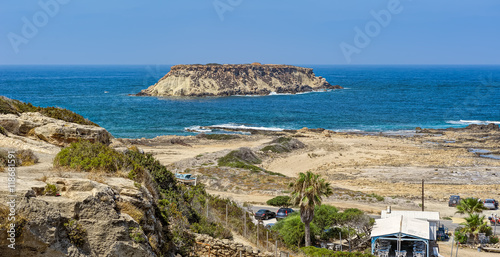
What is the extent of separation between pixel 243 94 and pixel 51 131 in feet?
425

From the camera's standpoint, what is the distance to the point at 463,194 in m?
36.4

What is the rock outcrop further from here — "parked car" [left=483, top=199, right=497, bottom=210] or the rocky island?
the rocky island

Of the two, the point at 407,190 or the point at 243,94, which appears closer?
the point at 407,190

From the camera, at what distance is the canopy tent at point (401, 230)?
2205 centimetres

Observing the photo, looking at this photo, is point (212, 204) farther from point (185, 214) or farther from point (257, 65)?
point (257, 65)

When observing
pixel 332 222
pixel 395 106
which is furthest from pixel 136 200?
pixel 395 106

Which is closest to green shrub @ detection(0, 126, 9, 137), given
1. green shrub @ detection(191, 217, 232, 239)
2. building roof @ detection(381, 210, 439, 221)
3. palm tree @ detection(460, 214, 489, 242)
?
green shrub @ detection(191, 217, 232, 239)

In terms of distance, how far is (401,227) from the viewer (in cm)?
2270

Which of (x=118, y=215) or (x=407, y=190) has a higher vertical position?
(x=118, y=215)

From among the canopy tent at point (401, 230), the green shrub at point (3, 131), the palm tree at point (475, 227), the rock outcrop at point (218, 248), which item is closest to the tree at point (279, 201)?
the canopy tent at point (401, 230)

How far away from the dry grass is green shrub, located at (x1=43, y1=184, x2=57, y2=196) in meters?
1.31

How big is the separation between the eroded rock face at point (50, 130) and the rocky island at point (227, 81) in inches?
4841

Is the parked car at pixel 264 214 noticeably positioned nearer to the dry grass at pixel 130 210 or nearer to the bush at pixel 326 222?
the bush at pixel 326 222

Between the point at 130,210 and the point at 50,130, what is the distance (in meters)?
9.20
